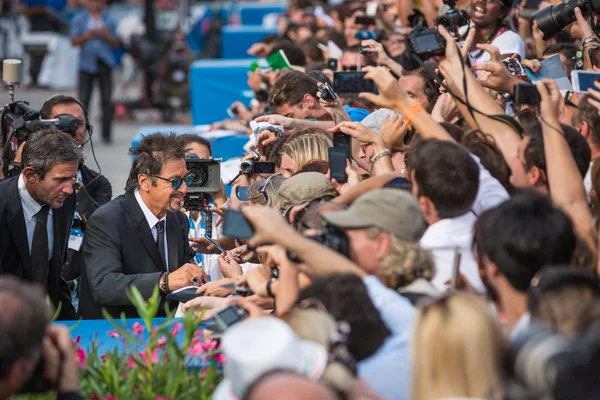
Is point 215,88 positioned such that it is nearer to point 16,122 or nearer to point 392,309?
point 16,122

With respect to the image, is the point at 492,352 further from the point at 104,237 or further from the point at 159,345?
the point at 104,237

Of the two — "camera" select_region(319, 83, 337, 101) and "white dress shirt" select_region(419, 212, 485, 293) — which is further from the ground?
"camera" select_region(319, 83, 337, 101)

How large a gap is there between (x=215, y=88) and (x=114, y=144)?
2.47 meters

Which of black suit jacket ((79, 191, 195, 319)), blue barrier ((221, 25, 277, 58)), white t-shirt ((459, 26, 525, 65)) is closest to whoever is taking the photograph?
black suit jacket ((79, 191, 195, 319))

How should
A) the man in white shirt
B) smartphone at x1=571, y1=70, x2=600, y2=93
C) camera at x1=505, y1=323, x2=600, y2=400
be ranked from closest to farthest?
camera at x1=505, y1=323, x2=600, y2=400 → the man in white shirt → smartphone at x1=571, y1=70, x2=600, y2=93

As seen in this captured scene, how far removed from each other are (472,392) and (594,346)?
355mm

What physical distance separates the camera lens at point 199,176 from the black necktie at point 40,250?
0.84 meters

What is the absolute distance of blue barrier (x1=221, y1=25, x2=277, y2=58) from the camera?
17.1 metres

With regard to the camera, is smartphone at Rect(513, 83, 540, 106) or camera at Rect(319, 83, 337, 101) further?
camera at Rect(319, 83, 337, 101)

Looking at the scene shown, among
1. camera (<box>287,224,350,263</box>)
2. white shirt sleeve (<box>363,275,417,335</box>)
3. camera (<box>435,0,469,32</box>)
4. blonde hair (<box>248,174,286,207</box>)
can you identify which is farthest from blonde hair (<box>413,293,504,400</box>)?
camera (<box>435,0,469,32</box>)

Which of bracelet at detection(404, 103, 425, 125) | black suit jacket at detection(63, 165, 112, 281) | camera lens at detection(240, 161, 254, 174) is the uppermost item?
bracelet at detection(404, 103, 425, 125)

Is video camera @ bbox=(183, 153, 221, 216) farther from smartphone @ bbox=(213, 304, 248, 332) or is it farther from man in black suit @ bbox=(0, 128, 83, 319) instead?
smartphone @ bbox=(213, 304, 248, 332)

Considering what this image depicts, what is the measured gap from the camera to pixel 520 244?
10.6ft

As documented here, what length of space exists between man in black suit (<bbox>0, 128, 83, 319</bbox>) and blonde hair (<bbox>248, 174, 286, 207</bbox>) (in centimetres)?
103
